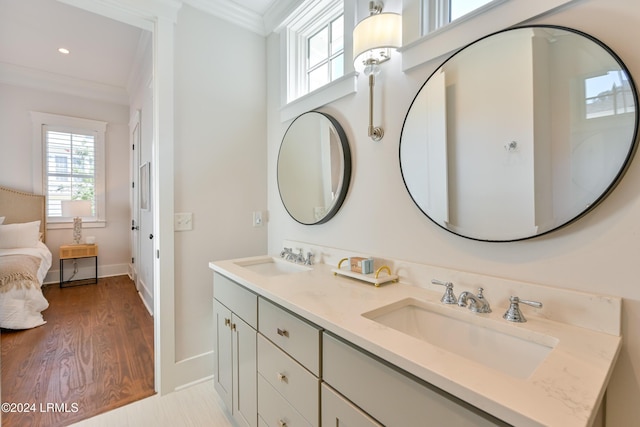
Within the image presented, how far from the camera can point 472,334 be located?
0.92 m

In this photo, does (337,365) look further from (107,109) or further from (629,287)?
(107,109)

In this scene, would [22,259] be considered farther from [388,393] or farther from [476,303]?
[476,303]

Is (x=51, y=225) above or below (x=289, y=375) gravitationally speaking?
above

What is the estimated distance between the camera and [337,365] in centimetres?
88

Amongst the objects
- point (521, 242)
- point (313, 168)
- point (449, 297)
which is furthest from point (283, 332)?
point (313, 168)

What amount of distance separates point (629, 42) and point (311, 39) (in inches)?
69.9

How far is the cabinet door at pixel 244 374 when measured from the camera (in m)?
1.34

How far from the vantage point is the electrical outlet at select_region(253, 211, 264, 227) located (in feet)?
7.45

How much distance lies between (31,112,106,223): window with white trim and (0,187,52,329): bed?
0.84 feet

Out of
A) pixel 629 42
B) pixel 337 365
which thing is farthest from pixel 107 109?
pixel 629 42

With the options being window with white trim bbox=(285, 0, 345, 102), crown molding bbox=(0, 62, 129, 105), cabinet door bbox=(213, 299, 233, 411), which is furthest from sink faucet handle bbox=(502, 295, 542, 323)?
crown molding bbox=(0, 62, 129, 105)

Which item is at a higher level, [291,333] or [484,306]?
[484,306]

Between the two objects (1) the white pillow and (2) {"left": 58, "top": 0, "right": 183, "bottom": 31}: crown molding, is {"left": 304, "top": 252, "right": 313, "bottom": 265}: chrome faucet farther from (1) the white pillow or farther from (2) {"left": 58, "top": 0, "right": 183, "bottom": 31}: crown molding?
(1) the white pillow

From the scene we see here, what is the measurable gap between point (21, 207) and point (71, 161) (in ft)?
2.97
